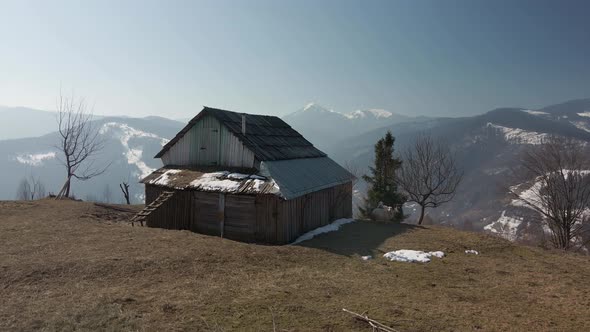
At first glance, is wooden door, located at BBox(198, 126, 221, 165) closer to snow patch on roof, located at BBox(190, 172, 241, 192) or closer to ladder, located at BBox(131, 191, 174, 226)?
snow patch on roof, located at BBox(190, 172, 241, 192)

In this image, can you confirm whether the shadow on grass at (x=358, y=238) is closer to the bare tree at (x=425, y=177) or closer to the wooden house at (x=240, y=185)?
the wooden house at (x=240, y=185)

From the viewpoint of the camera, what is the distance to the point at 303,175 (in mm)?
23859

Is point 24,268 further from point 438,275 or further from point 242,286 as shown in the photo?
point 438,275

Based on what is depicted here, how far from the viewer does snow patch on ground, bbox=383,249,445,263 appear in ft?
51.9

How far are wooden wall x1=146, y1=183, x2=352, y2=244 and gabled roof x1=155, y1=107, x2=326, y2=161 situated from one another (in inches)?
136

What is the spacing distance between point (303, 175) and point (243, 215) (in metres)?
5.28

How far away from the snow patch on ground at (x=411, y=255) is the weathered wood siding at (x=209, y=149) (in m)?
10.5

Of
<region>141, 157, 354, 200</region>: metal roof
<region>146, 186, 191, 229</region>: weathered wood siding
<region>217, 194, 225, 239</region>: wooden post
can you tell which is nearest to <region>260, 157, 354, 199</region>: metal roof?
<region>141, 157, 354, 200</region>: metal roof

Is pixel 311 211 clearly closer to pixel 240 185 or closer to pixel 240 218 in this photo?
pixel 240 218

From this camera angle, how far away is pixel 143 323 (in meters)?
8.68

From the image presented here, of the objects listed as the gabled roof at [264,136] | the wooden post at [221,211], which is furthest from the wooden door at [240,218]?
the gabled roof at [264,136]

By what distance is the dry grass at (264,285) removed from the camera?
9008mm

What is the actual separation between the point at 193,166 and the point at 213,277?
14.5 meters

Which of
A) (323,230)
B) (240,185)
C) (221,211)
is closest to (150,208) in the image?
(221,211)
